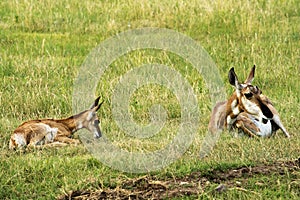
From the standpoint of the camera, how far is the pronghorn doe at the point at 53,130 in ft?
28.1

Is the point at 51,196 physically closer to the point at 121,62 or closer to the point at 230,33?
the point at 121,62

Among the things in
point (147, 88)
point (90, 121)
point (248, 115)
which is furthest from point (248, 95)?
point (147, 88)

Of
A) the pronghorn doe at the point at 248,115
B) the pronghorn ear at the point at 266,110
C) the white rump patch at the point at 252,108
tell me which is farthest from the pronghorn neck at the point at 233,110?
the pronghorn ear at the point at 266,110

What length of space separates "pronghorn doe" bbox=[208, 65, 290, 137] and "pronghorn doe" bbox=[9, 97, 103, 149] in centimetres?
150

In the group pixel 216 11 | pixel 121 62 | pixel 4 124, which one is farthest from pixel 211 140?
pixel 216 11

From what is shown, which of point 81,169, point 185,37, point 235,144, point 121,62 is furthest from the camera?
point 185,37

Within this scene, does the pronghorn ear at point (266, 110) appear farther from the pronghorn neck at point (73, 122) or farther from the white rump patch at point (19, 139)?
the white rump patch at point (19, 139)

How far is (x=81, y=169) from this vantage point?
748 centimetres

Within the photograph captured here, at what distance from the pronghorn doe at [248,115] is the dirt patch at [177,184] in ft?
4.65

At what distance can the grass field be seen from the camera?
699cm

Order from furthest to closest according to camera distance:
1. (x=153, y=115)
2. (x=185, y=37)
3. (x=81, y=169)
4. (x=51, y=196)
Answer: (x=185, y=37), (x=153, y=115), (x=81, y=169), (x=51, y=196)

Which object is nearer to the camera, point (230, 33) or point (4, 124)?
point (4, 124)

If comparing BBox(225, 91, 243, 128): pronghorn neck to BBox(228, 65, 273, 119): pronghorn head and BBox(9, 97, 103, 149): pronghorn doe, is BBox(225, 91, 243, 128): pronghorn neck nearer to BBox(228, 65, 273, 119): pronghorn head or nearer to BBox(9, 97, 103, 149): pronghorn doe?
BBox(228, 65, 273, 119): pronghorn head

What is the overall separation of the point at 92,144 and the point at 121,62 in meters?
4.15
